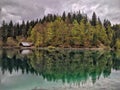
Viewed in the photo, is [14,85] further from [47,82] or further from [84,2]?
[84,2]

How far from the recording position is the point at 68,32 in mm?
14750

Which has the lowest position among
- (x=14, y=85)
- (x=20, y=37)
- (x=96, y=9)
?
(x=14, y=85)

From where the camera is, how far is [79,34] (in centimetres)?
1459

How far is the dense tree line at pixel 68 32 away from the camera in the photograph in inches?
416

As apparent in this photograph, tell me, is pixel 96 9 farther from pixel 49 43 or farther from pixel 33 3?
pixel 49 43

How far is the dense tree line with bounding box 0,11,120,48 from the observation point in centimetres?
1055

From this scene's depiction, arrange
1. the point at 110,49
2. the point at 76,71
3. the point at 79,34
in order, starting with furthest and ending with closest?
the point at 79,34, the point at 110,49, the point at 76,71

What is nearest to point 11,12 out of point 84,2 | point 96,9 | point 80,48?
point 84,2

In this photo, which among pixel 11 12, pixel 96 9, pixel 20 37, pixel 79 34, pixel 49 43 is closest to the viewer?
pixel 11 12

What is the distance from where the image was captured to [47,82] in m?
4.67

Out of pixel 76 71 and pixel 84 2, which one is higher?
pixel 84 2

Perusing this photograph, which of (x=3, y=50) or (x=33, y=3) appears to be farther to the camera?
(x=3, y=50)

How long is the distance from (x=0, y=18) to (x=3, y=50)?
13.7 feet

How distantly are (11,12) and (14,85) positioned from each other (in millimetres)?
3642
